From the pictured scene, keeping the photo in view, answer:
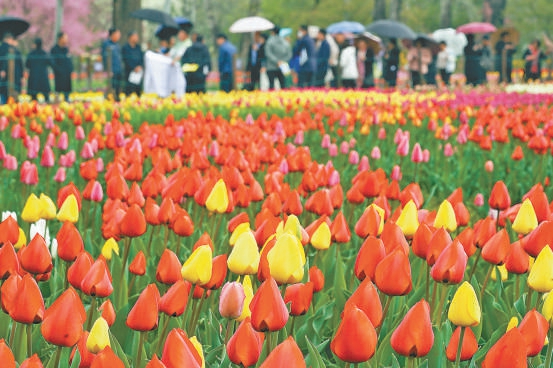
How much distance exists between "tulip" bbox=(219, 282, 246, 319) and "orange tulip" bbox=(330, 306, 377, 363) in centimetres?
39

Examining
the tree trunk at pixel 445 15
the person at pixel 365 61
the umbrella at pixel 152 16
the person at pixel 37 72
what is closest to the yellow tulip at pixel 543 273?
the person at pixel 37 72

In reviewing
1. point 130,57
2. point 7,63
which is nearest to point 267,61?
point 130,57

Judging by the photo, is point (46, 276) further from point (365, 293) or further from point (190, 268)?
point (365, 293)

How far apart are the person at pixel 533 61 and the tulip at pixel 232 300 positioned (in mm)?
27140

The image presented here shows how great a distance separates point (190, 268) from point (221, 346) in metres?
0.24

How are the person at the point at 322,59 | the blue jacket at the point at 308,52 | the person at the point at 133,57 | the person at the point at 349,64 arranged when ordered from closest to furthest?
the person at the point at 133,57 < the blue jacket at the point at 308,52 < the person at the point at 322,59 < the person at the point at 349,64

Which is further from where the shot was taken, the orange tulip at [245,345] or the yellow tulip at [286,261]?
the yellow tulip at [286,261]

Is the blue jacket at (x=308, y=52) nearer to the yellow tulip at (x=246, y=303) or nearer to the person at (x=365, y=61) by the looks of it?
the person at (x=365, y=61)

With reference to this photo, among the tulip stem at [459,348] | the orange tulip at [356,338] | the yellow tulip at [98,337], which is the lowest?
the tulip stem at [459,348]

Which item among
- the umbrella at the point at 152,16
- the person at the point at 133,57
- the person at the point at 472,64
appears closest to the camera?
the person at the point at 133,57

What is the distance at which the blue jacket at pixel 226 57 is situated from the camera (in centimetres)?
2003

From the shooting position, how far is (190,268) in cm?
205

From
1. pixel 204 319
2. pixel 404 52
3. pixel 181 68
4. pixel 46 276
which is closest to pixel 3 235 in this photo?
pixel 46 276

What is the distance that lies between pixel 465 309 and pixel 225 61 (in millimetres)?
18827
